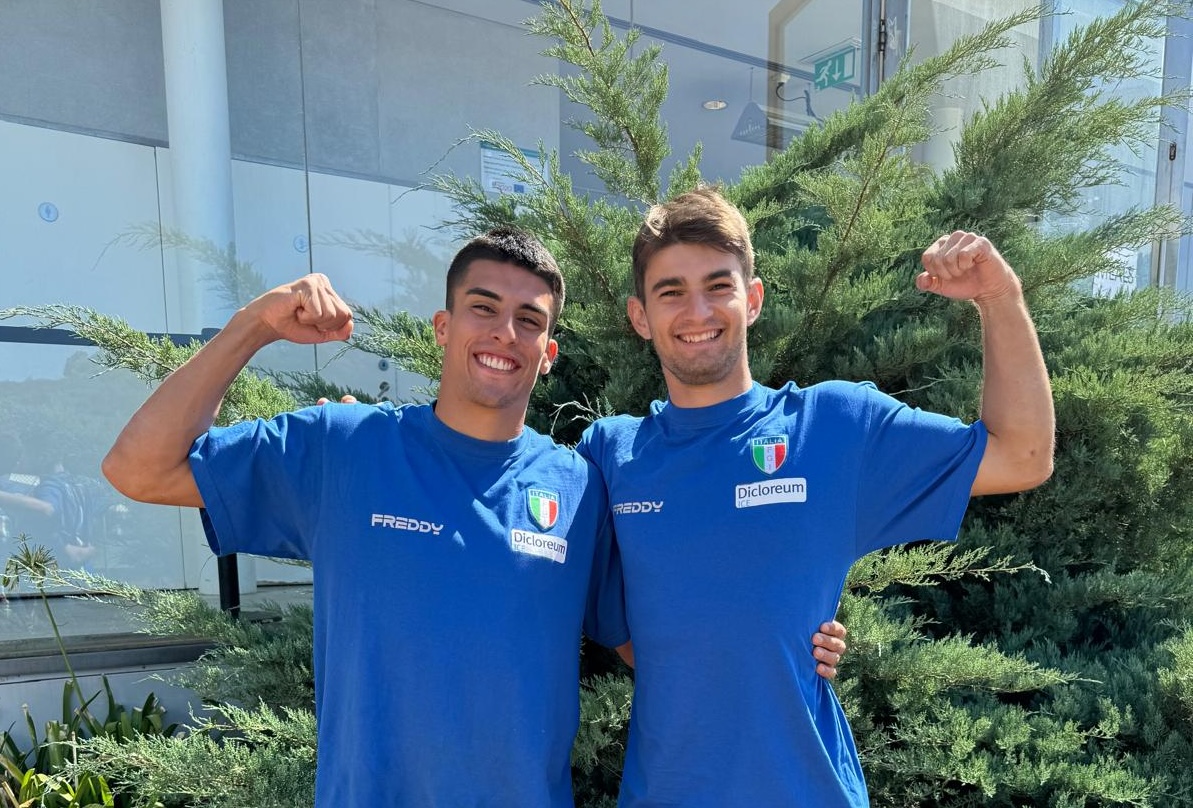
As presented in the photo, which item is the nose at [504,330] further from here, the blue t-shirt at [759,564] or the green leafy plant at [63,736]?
the green leafy plant at [63,736]

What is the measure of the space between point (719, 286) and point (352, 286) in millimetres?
3536

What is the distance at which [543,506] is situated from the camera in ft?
5.43

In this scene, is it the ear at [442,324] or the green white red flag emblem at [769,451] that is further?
the ear at [442,324]

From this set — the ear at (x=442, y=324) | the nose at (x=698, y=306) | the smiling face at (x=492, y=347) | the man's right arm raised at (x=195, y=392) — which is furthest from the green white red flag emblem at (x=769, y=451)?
the man's right arm raised at (x=195, y=392)

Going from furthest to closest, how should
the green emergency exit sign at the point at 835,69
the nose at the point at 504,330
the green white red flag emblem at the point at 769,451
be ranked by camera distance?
the green emergency exit sign at the point at 835,69 → the nose at the point at 504,330 → the green white red flag emblem at the point at 769,451

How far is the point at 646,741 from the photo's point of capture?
1577mm

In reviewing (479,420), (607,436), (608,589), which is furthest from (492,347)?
(608,589)

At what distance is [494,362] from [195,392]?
58cm

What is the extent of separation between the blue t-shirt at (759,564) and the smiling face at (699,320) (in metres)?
0.07

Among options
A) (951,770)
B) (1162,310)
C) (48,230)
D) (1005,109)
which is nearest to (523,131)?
(48,230)

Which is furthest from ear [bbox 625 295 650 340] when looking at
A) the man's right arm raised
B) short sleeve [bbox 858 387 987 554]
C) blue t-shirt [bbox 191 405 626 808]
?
the man's right arm raised

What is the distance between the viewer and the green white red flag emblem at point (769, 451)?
1.62 m

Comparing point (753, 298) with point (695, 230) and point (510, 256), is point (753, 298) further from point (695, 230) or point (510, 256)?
point (510, 256)

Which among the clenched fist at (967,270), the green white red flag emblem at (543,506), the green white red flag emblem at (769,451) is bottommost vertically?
the green white red flag emblem at (543,506)
